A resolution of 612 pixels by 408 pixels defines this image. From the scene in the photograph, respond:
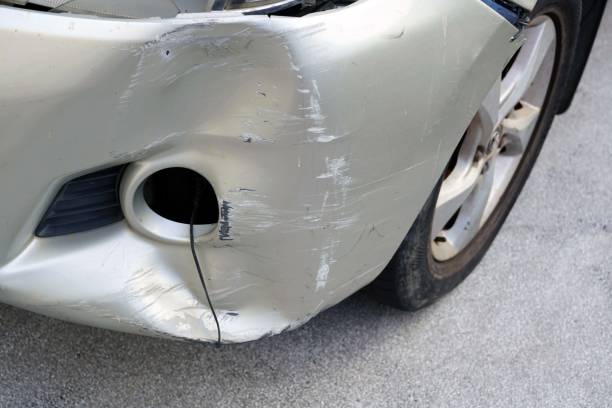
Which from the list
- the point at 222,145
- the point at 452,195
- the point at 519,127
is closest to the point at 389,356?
the point at 452,195

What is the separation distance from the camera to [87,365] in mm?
1761

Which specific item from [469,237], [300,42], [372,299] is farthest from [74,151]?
[469,237]

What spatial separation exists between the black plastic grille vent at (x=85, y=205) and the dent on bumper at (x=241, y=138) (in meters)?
0.02

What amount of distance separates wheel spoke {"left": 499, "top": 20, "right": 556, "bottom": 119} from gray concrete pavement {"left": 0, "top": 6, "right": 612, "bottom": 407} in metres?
0.54

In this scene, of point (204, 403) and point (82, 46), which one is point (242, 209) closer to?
point (82, 46)

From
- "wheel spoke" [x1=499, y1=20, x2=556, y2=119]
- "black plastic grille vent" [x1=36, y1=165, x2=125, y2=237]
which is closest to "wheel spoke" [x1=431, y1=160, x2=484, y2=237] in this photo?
"wheel spoke" [x1=499, y1=20, x2=556, y2=119]

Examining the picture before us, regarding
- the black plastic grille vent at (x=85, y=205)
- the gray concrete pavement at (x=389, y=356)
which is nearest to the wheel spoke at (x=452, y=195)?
the gray concrete pavement at (x=389, y=356)

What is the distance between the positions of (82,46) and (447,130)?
679 millimetres

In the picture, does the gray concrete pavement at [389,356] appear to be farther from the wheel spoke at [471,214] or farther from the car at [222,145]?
the car at [222,145]

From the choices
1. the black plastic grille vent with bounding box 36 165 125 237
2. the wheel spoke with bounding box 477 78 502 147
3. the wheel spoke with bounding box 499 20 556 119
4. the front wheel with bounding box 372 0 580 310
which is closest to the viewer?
the black plastic grille vent with bounding box 36 165 125 237

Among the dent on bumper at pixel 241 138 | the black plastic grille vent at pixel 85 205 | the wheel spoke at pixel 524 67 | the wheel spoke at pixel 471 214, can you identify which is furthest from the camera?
the wheel spoke at pixel 471 214

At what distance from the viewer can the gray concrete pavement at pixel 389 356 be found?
5.68 feet

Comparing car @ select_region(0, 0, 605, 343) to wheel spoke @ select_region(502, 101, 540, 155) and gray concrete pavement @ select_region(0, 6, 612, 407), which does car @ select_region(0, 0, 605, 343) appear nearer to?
gray concrete pavement @ select_region(0, 6, 612, 407)

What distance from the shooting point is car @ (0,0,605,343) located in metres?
1.06
